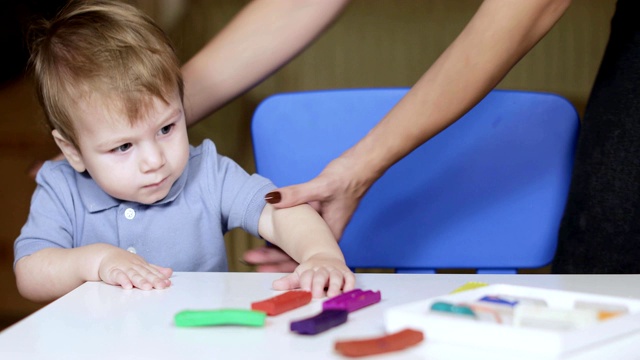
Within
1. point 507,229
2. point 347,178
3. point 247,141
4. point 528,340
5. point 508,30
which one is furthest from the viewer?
point 247,141

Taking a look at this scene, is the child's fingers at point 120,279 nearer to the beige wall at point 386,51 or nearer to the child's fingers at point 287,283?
the child's fingers at point 287,283

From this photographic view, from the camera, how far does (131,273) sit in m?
0.77

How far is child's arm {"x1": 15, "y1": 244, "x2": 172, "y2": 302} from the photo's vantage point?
2.52ft

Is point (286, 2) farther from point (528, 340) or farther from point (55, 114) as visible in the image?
point (528, 340)

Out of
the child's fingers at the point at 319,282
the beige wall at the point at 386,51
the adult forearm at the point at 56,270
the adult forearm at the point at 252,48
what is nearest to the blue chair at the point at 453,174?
the adult forearm at the point at 252,48

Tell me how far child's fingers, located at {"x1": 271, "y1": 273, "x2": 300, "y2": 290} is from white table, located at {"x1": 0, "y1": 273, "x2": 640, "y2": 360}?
0.04 ft

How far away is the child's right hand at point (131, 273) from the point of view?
0.75 meters

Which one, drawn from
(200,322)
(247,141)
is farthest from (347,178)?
(247,141)

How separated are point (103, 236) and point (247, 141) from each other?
1618 mm

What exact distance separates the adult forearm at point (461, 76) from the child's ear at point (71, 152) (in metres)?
0.34

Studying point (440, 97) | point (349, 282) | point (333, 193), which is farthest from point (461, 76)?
point (349, 282)

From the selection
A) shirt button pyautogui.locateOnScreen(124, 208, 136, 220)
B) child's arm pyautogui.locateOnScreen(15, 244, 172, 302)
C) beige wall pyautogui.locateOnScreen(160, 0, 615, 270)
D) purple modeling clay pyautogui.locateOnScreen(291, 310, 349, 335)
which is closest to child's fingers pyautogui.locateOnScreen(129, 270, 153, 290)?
child's arm pyautogui.locateOnScreen(15, 244, 172, 302)

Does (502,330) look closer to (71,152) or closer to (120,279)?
(120,279)

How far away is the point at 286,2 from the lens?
4.17ft
